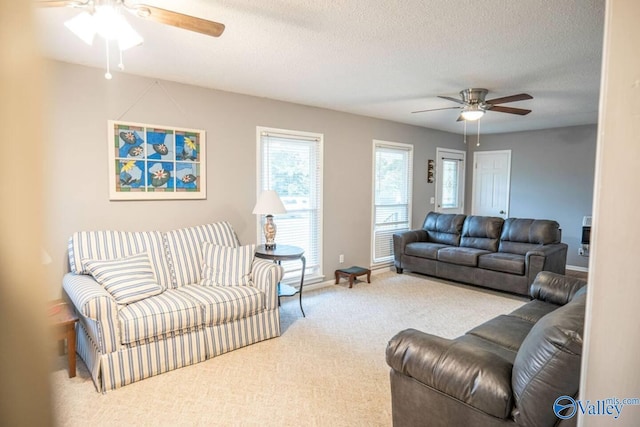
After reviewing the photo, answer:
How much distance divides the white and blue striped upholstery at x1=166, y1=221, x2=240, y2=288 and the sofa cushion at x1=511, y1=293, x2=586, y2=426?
8.76ft

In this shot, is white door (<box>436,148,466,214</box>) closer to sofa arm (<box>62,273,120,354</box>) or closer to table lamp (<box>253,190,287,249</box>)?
table lamp (<box>253,190,287,249</box>)

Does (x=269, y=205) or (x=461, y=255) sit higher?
(x=269, y=205)

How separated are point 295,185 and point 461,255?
245cm

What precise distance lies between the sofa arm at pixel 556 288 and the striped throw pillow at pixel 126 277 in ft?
10.1

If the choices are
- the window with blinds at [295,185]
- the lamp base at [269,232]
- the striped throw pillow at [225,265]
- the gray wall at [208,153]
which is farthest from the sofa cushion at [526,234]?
the striped throw pillow at [225,265]

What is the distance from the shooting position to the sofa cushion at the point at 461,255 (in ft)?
16.0

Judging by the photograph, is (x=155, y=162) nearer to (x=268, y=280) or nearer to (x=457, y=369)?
(x=268, y=280)

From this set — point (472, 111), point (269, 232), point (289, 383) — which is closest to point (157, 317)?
point (289, 383)

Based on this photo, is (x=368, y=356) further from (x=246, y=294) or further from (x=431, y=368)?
(x=431, y=368)

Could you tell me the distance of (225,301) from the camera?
2902 millimetres

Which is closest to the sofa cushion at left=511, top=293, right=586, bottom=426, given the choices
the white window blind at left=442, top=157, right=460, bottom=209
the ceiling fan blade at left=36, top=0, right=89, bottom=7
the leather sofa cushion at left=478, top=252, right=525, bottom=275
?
the ceiling fan blade at left=36, top=0, right=89, bottom=7

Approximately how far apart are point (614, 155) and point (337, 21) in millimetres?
1851

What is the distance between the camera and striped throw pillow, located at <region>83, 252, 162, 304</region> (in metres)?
2.65

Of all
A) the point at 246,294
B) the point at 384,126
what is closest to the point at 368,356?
the point at 246,294
